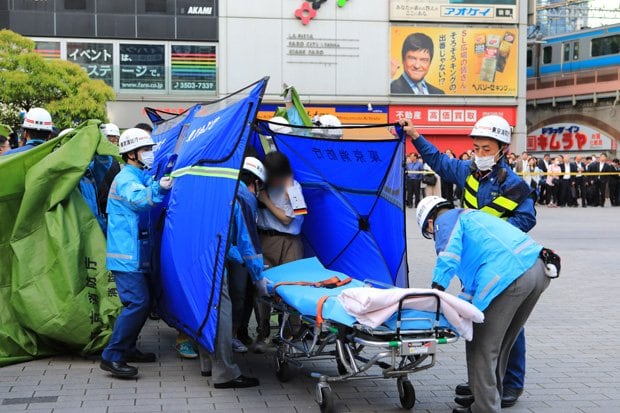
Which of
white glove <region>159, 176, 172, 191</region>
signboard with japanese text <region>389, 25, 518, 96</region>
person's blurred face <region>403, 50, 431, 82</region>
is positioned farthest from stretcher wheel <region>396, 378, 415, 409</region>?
person's blurred face <region>403, 50, 431, 82</region>

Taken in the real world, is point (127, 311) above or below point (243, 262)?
below

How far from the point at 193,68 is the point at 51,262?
95.1 ft

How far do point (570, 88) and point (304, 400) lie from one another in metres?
39.9

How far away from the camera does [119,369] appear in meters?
6.35

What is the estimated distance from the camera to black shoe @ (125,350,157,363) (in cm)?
690

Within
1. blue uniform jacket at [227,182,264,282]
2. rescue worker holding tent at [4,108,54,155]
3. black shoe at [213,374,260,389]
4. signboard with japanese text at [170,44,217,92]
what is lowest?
black shoe at [213,374,260,389]

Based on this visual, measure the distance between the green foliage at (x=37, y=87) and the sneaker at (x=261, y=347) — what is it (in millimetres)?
16760

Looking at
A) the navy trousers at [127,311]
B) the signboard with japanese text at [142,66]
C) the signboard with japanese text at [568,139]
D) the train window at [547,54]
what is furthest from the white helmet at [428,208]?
the signboard with japanese text at [568,139]

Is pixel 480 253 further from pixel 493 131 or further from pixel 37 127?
pixel 37 127

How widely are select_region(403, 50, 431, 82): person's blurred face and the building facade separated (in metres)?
0.05

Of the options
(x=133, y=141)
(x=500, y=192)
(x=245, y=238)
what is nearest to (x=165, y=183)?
(x=133, y=141)

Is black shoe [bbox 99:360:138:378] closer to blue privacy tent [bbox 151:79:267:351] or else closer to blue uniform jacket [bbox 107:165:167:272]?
blue privacy tent [bbox 151:79:267:351]

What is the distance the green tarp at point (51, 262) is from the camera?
6770 mm

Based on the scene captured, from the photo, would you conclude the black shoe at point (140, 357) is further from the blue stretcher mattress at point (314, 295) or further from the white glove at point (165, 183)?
the white glove at point (165, 183)
